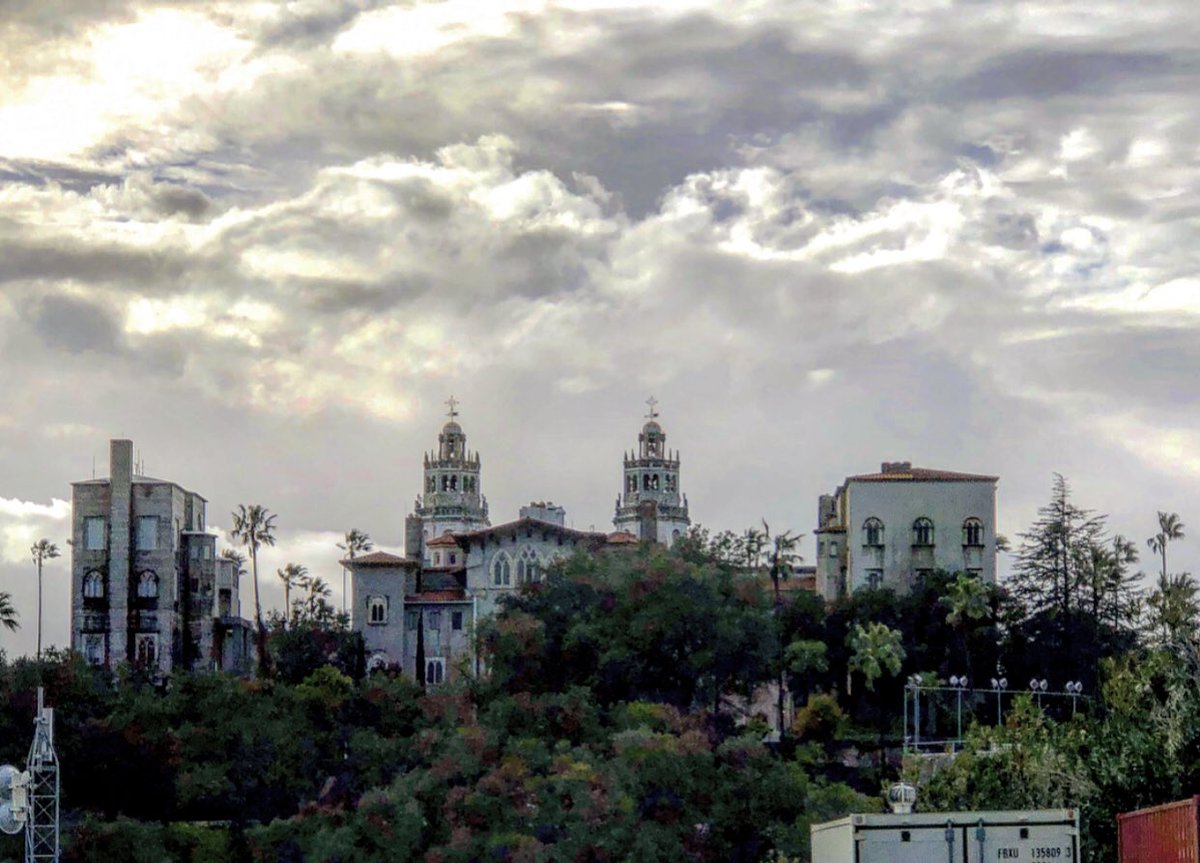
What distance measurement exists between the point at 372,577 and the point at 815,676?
30695 mm

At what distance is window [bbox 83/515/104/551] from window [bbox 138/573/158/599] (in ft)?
10.1

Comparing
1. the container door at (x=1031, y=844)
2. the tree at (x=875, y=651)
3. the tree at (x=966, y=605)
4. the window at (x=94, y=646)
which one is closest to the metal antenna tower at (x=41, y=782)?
the container door at (x=1031, y=844)

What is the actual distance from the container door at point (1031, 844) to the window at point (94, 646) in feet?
335

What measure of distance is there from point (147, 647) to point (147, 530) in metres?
6.54

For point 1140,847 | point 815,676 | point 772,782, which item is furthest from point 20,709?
point 1140,847

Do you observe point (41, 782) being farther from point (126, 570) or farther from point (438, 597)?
point (438, 597)

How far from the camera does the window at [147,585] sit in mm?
127125

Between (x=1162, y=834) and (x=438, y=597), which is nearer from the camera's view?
(x=1162, y=834)

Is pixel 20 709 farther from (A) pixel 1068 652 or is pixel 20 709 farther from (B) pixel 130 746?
(A) pixel 1068 652

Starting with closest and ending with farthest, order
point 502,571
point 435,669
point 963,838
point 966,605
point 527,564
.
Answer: point 963,838 → point 966,605 → point 435,669 → point 527,564 → point 502,571

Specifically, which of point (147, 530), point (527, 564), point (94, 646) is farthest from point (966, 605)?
point (94, 646)

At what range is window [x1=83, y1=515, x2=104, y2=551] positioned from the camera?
127 metres

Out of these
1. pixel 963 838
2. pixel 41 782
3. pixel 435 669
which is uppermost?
pixel 435 669

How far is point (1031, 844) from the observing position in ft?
95.2
